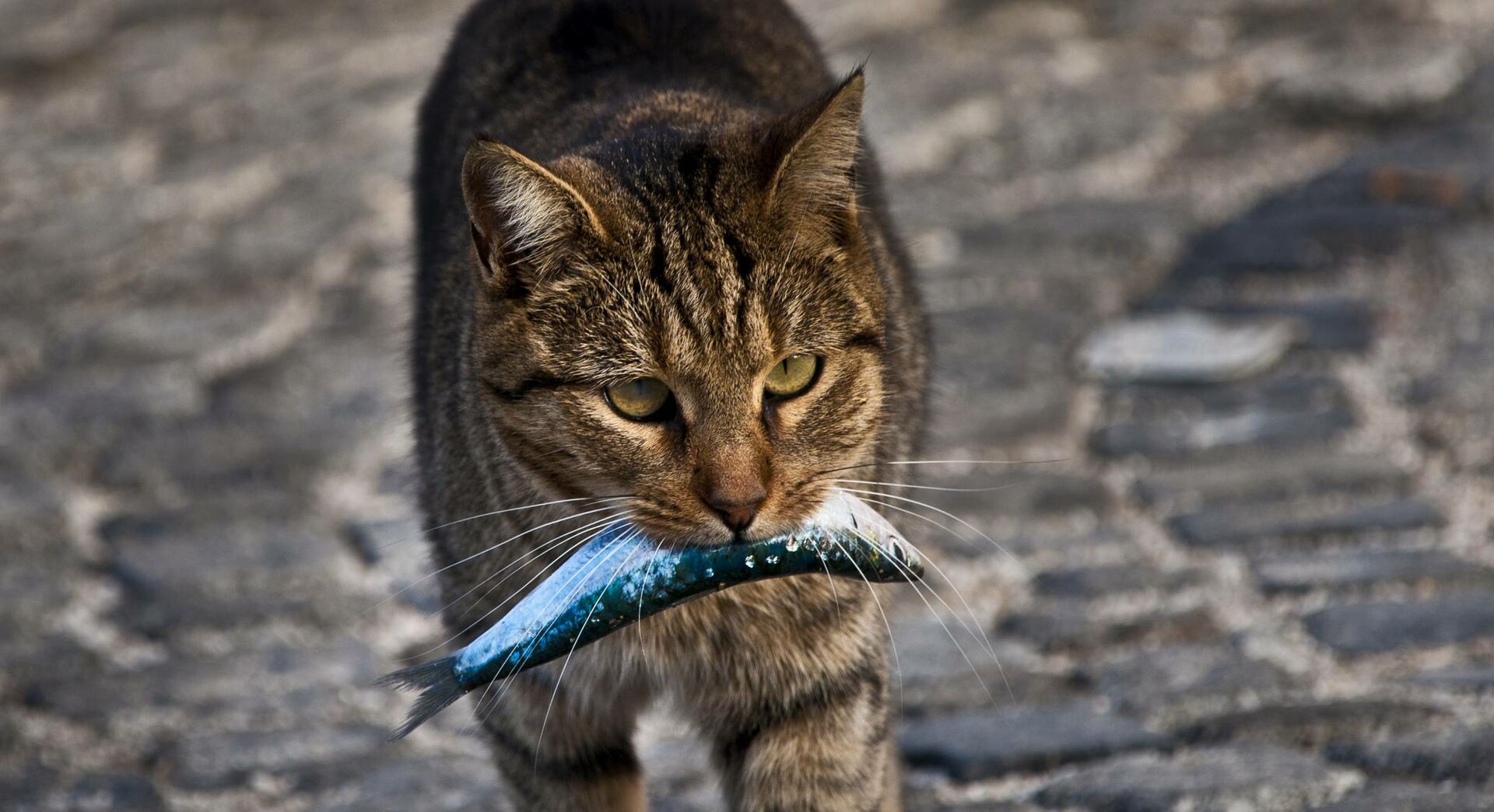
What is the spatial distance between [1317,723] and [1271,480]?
3.69 ft

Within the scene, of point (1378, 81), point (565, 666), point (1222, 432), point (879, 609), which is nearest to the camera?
point (565, 666)

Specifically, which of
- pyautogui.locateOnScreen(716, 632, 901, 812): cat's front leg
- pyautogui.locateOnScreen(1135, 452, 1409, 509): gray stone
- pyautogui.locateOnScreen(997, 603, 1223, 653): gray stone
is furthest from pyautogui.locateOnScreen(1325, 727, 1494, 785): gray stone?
pyautogui.locateOnScreen(1135, 452, 1409, 509): gray stone

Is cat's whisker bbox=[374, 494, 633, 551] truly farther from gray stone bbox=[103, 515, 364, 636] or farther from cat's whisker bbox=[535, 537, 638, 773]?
gray stone bbox=[103, 515, 364, 636]

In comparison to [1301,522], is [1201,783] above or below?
below

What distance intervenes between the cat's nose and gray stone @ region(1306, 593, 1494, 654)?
1707 mm

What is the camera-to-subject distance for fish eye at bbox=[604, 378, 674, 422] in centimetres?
274

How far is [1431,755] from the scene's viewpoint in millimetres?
3271

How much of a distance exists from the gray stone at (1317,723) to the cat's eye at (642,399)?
1435 mm

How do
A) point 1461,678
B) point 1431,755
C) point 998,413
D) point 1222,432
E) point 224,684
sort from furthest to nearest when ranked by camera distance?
point 998,413 < point 1222,432 < point 224,684 < point 1461,678 < point 1431,755

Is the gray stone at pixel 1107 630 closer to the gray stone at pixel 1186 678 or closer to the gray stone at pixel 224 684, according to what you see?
the gray stone at pixel 1186 678

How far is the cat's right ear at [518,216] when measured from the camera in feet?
8.76

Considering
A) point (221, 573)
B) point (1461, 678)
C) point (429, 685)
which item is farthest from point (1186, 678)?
point (221, 573)

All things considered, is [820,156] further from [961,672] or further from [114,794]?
[114,794]

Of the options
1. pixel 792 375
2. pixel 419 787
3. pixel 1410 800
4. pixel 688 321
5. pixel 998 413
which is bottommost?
pixel 1410 800
